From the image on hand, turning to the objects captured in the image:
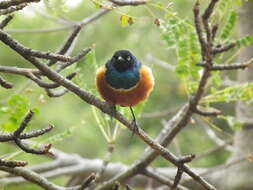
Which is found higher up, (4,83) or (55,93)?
(4,83)

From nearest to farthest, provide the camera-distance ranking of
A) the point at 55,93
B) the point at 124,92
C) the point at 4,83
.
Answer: the point at 4,83 < the point at 55,93 < the point at 124,92

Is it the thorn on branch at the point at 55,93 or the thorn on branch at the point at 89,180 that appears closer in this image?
the thorn on branch at the point at 89,180

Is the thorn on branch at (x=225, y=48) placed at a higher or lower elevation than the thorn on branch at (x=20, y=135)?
higher

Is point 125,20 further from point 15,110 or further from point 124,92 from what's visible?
point 124,92

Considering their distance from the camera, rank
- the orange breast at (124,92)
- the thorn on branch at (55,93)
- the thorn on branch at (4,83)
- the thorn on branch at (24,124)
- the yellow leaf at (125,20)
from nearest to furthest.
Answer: the thorn on branch at (24,124) < the thorn on branch at (4,83) < the yellow leaf at (125,20) < the thorn on branch at (55,93) < the orange breast at (124,92)

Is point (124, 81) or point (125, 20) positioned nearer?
point (125, 20)

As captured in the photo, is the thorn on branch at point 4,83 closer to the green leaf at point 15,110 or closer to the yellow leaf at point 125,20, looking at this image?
the green leaf at point 15,110

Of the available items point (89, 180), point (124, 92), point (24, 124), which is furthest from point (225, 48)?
point (124, 92)

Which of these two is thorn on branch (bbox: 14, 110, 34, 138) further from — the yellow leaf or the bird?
the bird

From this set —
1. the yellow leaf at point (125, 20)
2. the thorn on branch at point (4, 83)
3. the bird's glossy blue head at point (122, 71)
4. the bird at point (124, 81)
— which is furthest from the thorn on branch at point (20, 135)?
the bird's glossy blue head at point (122, 71)
